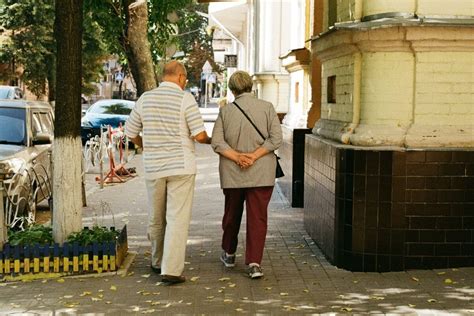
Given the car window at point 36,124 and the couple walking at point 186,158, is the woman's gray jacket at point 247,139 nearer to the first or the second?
the couple walking at point 186,158

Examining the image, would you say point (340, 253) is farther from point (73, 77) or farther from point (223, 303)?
point (73, 77)

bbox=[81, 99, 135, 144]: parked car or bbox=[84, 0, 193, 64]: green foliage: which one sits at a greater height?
bbox=[84, 0, 193, 64]: green foliage

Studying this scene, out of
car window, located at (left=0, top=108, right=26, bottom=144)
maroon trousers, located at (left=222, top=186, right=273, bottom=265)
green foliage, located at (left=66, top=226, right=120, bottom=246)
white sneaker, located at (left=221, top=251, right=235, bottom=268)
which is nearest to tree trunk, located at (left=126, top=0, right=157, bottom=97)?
car window, located at (left=0, top=108, right=26, bottom=144)

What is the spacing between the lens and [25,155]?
10.4 m

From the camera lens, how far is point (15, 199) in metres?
9.57

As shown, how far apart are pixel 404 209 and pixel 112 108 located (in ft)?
65.7

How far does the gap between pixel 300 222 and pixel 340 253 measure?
2952 millimetres

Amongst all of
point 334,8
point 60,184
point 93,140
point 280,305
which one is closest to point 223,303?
point 280,305

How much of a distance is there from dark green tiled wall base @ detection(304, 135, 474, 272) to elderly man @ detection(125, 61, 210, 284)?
135cm

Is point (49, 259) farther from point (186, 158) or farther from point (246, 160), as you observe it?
point (246, 160)

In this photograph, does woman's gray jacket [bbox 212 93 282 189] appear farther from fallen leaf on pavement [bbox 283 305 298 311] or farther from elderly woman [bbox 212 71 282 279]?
fallen leaf on pavement [bbox 283 305 298 311]

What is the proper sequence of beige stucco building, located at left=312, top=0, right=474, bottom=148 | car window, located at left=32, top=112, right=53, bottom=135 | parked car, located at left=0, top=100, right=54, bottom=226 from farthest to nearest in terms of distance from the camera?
car window, located at left=32, top=112, right=53, bottom=135, parked car, located at left=0, top=100, right=54, bottom=226, beige stucco building, located at left=312, top=0, right=474, bottom=148

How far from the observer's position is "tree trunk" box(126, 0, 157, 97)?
17266 millimetres

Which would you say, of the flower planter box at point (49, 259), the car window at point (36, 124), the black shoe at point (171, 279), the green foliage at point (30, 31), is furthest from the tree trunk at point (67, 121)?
the green foliage at point (30, 31)
